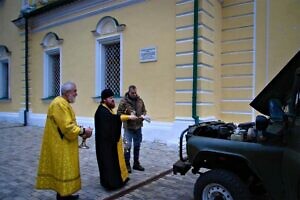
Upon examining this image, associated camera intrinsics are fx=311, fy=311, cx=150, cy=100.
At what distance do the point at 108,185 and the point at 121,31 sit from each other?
632cm

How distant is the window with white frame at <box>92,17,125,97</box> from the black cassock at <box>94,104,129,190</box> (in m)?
5.41

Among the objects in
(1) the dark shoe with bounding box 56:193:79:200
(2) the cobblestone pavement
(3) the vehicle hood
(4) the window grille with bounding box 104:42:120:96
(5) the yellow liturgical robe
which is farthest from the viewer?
(4) the window grille with bounding box 104:42:120:96

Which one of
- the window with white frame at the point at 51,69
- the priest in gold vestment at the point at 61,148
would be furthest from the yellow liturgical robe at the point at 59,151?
the window with white frame at the point at 51,69

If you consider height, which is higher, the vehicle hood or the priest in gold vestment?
the vehicle hood

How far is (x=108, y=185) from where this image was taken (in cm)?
457

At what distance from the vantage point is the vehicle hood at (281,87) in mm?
3245

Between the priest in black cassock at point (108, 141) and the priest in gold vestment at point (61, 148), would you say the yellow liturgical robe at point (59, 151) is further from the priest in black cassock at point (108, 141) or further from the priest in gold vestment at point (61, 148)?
the priest in black cassock at point (108, 141)

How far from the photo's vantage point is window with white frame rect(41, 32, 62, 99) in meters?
12.8

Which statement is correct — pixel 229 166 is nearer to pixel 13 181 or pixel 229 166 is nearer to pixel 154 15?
pixel 13 181

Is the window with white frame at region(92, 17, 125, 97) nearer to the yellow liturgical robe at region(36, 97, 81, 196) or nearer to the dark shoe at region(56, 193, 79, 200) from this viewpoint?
the dark shoe at region(56, 193, 79, 200)

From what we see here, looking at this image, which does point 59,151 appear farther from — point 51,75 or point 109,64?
point 51,75

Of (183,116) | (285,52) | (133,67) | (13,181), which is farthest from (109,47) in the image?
(13,181)

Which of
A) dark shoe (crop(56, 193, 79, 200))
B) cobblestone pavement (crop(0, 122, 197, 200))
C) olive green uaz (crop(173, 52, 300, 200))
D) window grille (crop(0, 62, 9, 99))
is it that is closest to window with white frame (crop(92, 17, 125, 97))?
cobblestone pavement (crop(0, 122, 197, 200))

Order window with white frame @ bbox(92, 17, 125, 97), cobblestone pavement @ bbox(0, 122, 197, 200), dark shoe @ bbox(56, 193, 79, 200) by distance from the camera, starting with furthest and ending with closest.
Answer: window with white frame @ bbox(92, 17, 125, 97), cobblestone pavement @ bbox(0, 122, 197, 200), dark shoe @ bbox(56, 193, 79, 200)
